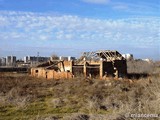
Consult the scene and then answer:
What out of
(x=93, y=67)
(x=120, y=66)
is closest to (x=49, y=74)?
(x=93, y=67)

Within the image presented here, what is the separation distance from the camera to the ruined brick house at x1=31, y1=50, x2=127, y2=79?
143 feet

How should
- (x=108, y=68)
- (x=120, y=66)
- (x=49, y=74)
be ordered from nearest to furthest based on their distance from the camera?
(x=108, y=68), (x=120, y=66), (x=49, y=74)

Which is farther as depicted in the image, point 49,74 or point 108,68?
point 49,74

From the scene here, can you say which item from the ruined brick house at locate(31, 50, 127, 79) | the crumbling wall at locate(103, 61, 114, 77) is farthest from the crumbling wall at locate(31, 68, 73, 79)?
the crumbling wall at locate(103, 61, 114, 77)

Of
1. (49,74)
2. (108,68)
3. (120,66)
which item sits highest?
(120,66)

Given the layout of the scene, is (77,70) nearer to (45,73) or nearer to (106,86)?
(45,73)

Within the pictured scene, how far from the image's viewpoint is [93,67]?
4481 cm

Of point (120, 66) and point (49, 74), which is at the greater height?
point (120, 66)

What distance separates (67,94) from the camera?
89.9 ft

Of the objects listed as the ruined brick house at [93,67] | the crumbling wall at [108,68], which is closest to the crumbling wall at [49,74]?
the ruined brick house at [93,67]

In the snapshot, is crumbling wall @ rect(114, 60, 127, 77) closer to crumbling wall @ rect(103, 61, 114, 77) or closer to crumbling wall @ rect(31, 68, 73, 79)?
crumbling wall @ rect(103, 61, 114, 77)

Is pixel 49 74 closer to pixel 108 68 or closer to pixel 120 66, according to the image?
pixel 108 68

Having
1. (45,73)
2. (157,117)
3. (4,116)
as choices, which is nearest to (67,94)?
(4,116)

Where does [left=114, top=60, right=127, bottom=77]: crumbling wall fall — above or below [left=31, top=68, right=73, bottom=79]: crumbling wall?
above
